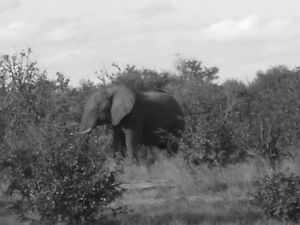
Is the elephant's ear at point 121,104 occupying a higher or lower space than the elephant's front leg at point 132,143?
higher

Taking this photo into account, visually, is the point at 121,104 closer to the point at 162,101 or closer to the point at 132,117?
the point at 132,117

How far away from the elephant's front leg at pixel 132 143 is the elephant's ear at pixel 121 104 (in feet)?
1.29

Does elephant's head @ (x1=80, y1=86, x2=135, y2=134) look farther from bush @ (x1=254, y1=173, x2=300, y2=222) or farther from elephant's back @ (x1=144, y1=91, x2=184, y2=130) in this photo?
bush @ (x1=254, y1=173, x2=300, y2=222)

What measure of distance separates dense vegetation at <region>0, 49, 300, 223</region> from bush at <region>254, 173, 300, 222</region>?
2.19 metres

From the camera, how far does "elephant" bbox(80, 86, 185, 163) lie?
67.5 ft

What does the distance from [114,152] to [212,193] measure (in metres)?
6.28

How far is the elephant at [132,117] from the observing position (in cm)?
2056

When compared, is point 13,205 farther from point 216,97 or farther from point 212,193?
point 216,97

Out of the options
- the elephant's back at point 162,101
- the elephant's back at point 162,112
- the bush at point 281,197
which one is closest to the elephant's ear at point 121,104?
the elephant's back at point 162,112

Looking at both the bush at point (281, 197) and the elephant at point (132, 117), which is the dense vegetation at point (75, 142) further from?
the bush at point (281, 197)

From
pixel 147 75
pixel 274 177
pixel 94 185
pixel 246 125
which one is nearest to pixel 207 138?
pixel 246 125

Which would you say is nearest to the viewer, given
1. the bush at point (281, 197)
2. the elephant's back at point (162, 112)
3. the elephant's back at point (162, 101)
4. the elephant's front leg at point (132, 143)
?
the bush at point (281, 197)

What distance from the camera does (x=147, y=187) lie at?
15023 mm

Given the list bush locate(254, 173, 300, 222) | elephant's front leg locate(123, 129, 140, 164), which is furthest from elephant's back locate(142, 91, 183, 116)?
bush locate(254, 173, 300, 222)
